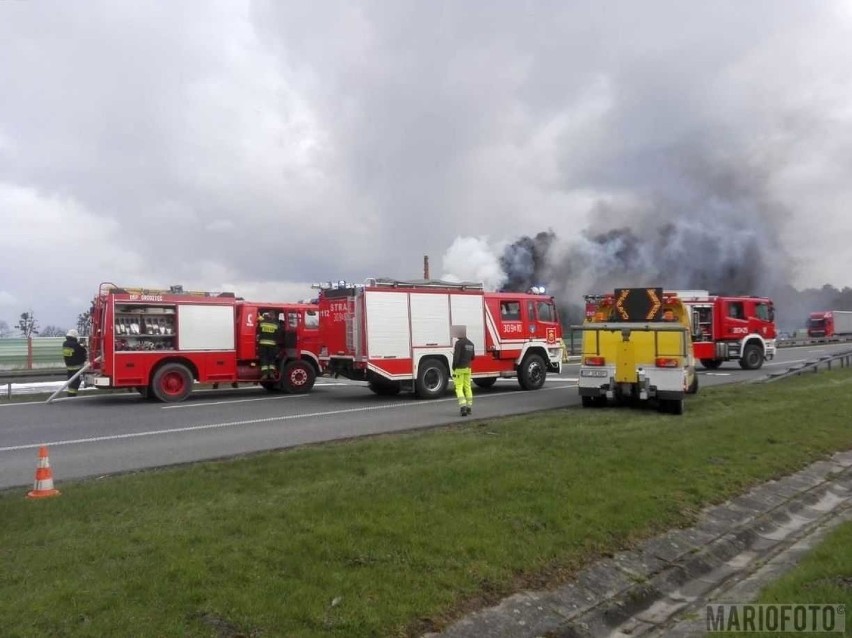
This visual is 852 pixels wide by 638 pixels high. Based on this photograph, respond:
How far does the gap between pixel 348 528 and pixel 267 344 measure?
1285 cm

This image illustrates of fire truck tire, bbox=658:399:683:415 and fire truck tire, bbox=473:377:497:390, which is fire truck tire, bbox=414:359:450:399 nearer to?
fire truck tire, bbox=473:377:497:390

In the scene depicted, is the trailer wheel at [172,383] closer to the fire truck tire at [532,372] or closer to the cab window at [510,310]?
the cab window at [510,310]

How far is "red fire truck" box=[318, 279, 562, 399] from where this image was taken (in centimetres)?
1647

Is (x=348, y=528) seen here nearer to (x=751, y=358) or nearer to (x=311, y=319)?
(x=311, y=319)

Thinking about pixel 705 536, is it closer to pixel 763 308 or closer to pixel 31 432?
pixel 31 432

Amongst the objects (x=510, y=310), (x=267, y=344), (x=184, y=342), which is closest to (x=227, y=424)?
(x=184, y=342)

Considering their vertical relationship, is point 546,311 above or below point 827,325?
above

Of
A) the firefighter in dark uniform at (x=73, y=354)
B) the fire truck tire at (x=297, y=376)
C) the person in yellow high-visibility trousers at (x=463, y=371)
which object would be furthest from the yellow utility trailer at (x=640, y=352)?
the firefighter in dark uniform at (x=73, y=354)

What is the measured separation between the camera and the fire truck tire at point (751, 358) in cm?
2595

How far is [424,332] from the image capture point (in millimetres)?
17109

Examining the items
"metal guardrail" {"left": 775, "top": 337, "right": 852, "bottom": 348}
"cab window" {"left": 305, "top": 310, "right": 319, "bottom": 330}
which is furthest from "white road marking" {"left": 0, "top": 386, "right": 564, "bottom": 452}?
"metal guardrail" {"left": 775, "top": 337, "right": 852, "bottom": 348}

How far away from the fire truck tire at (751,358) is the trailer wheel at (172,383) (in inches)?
755

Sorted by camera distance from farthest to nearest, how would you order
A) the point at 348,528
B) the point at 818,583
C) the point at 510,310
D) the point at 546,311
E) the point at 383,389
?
the point at 546,311 → the point at 510,310 → the point at 383,389 → the point at 348,528 → the point at 818,583

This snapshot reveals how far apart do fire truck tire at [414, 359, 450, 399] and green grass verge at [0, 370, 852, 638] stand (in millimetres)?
6860
